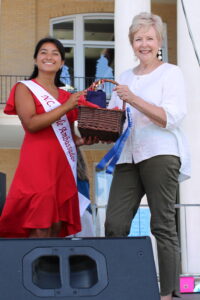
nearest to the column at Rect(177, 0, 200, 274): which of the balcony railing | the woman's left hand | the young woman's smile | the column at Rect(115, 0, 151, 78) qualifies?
the column at Rect(115, 0, 151, 78)

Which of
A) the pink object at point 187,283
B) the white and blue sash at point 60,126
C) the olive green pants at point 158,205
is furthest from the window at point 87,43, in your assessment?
the olive green pants at point 158,205

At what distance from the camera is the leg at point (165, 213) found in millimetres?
3145

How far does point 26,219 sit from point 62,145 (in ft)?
1.55

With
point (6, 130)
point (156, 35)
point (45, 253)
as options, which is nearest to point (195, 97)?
point (6, 130)

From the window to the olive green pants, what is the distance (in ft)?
40.7

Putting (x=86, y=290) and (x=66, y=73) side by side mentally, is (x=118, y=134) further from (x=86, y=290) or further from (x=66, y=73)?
(x=66, y=73)

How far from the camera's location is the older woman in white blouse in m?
3.15

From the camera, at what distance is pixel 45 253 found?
2551 mm

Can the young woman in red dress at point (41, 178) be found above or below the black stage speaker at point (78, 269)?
above

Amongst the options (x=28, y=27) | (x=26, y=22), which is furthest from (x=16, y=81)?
(x=26, y=22)

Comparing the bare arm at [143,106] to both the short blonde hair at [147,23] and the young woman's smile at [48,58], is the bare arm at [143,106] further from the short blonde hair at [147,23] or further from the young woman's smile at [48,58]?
the young woman's smile at [48,58]

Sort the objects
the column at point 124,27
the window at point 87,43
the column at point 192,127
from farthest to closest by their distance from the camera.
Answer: the window at point 87,43 < the column at point 124,27 < the column at point 192,127

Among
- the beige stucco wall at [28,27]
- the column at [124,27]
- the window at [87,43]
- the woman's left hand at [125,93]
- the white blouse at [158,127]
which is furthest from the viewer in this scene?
the window at [87,43]

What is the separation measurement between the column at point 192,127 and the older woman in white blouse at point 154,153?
20.9ft
